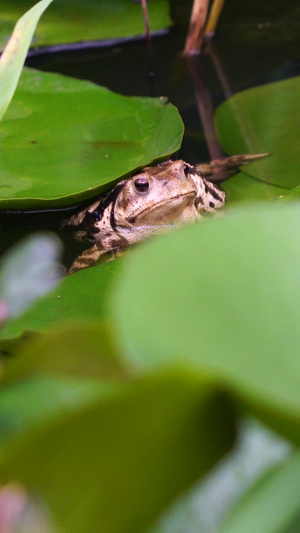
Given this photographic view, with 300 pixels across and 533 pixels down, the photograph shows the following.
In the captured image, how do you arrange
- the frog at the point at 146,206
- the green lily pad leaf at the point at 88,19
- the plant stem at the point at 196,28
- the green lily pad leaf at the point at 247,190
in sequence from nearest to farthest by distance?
the green lily pad leaf at the point at 247,190 < the frog at the point at 146,206 < the plant stem at the point at 196,28 < the green lily pad leaf at the point at 88,19

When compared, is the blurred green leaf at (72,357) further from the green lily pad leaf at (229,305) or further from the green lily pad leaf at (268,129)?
the green lily pad leaf at (268,129)

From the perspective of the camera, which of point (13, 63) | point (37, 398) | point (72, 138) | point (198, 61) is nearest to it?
point (37, 398)

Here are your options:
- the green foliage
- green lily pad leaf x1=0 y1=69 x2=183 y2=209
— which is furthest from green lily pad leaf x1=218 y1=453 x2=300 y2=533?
green lily pad leaf x1=0 y1=69 x2=183 y2=209

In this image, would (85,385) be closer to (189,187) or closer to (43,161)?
(43,161)

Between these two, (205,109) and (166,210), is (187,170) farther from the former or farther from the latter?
(205,109)

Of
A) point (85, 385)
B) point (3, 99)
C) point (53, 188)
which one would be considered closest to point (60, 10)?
point (53, 188)

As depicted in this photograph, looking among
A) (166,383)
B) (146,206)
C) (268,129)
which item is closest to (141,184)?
(146,206)

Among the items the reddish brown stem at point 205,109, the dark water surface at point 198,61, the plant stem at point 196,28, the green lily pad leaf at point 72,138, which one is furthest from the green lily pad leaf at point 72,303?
the plant stem at point 196,28
